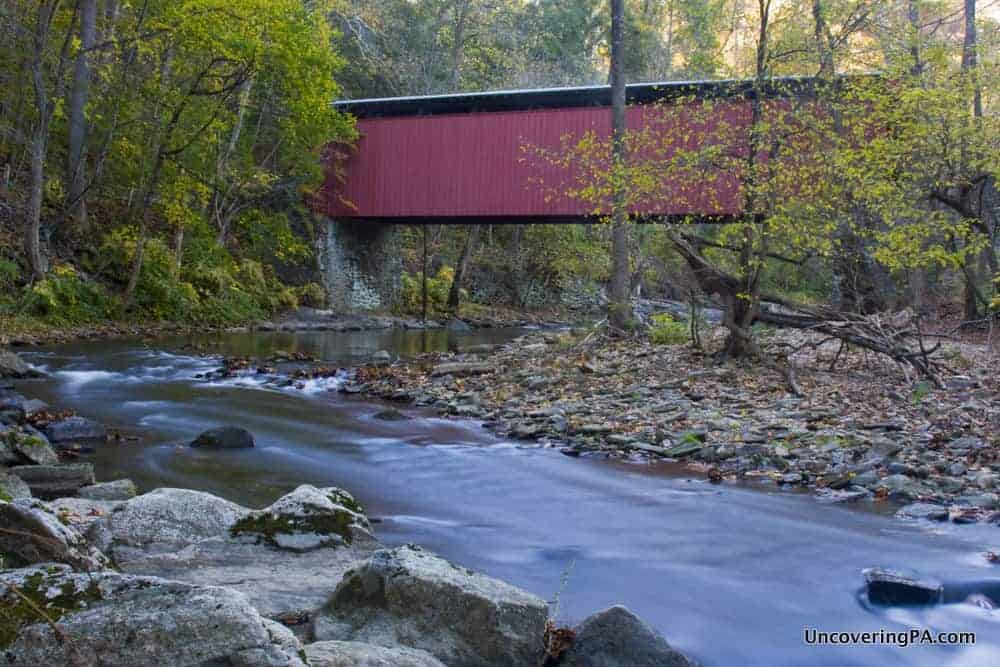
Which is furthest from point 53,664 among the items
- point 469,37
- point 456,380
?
point 469,37

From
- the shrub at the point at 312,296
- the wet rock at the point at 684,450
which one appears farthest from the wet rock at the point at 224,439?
the shrub at the point at 312,296

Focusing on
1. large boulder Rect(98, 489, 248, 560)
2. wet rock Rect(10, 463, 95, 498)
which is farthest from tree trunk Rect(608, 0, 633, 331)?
large boulder Rect(98, 489, 248, 560)

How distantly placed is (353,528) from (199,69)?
15.1 meters

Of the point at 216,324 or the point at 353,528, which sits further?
the point at 216,324

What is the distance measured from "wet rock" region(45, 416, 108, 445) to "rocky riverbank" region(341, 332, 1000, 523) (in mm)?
3353

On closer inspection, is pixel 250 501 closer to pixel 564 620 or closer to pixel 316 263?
pixel 564 620

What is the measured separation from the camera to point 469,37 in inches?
1101

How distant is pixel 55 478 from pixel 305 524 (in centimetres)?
226

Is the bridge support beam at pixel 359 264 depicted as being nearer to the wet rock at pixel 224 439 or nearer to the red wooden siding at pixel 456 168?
the red wooden siding at pixel 456 168

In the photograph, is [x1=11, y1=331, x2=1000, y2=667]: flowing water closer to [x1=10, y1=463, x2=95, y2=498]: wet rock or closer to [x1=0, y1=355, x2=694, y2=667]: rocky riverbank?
[x1=10, y1=463, x2=95, y2=498]: wet rock

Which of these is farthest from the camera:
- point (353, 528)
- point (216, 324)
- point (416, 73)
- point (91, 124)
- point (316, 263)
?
point (416, 73)

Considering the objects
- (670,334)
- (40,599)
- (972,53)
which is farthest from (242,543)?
(972,53)

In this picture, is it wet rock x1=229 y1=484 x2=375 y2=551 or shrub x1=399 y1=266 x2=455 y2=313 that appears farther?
shrub x1=399 y1=266 x2=455 y2=313

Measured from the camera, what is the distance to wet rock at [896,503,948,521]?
5009 mm
